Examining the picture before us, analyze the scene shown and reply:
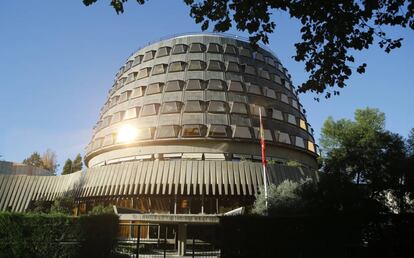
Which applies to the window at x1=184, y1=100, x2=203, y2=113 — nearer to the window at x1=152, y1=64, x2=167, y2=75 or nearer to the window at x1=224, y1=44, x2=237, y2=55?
the window at x1=152, y1=64, x2=167, y2=75

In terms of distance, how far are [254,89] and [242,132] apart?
809 centimetres

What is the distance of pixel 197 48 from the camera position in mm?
53219

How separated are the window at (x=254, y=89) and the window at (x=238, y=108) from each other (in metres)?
3.18

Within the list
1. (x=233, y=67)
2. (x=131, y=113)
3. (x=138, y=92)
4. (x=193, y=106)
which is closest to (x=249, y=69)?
(x=233, y=67)

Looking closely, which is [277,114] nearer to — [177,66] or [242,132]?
[242,132]

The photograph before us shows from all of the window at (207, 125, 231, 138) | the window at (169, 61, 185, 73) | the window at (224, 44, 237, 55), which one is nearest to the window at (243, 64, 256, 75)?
the window at (224, 44, 237, 55)

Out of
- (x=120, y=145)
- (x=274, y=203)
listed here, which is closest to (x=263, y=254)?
(x=274, y=203)

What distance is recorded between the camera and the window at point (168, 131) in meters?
44.0

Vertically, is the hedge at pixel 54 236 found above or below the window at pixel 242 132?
below

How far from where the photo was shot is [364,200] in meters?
31.8

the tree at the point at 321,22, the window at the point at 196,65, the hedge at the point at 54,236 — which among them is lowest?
the hedge at the point at 54,236

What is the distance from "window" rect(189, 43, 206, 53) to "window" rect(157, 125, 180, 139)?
45.9 feet

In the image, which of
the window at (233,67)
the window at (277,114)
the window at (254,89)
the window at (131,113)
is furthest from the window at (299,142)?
the window at (131,113)

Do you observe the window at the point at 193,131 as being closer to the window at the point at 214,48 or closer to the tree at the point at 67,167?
the window at the point at 214,48
